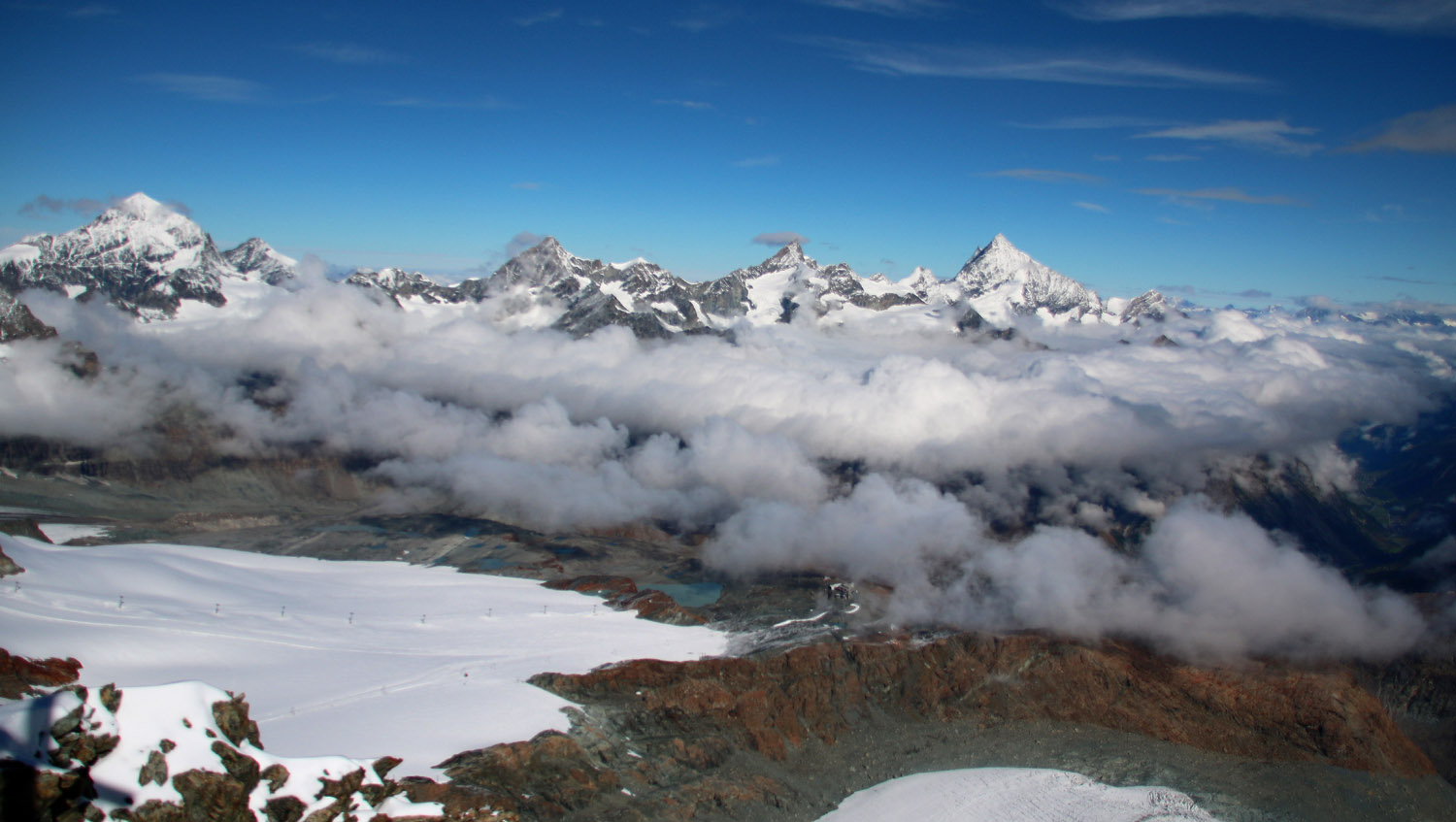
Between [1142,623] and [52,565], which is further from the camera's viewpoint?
[1142,623]

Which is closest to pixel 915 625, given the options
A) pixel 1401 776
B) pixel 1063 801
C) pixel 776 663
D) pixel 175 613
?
pixel 776 663

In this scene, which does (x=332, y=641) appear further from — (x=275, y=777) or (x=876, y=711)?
(x=876, y=711)

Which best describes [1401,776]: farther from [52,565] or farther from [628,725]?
[52,565]

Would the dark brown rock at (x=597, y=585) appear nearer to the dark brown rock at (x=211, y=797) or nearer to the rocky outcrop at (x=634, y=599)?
the rocky outcrop at (x=634, y=599)

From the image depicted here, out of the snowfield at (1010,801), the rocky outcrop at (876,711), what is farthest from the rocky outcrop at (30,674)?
the snowfield at (1010,801)

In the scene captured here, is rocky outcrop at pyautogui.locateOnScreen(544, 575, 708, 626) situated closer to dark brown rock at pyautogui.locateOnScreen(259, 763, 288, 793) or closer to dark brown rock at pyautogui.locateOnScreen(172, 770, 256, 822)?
dark brown rock at pyautogui.locateOnScreen(259, 763, 288, 793)

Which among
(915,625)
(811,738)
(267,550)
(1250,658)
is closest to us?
(811,738)

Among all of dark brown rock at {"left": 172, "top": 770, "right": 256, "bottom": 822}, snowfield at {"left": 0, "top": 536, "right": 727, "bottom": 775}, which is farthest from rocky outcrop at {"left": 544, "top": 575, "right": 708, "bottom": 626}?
dark brown rock at {"left": 172, "top": 770, "right": 256, "bottom": 822}
